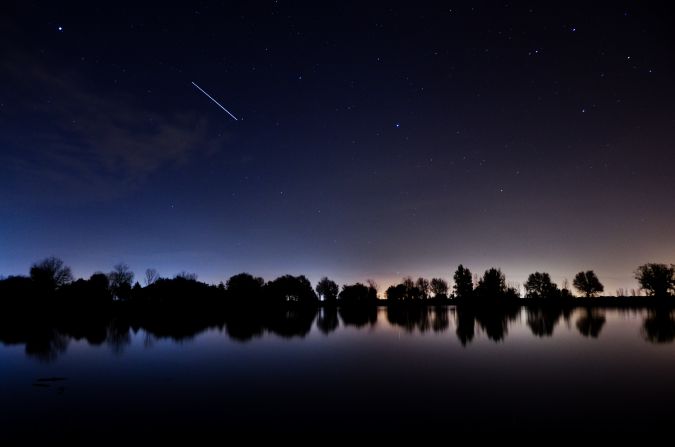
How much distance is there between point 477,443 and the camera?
11117 millimetres

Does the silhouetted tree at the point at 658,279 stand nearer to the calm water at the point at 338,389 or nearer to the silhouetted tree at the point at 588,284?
the silhouetted tree at the point at 588,284

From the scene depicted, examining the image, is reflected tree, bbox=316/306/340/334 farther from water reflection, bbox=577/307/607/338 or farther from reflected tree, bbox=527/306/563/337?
water reflection, bbox=577/307/607/338

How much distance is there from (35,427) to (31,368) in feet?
48.4

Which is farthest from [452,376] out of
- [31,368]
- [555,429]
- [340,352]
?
[31,368]

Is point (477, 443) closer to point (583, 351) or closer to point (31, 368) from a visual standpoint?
point (583, 351)

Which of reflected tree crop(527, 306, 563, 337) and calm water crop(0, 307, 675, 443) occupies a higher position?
calm water crop(0, 307, 675, 443)

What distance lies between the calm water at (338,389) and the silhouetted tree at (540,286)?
165 metres

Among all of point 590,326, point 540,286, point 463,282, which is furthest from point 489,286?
point 590,326

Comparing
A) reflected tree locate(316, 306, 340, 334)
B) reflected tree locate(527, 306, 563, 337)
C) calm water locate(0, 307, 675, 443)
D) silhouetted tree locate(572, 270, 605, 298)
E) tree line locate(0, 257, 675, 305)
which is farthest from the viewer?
silhouetted tree locate(572, 270, 605, 298)

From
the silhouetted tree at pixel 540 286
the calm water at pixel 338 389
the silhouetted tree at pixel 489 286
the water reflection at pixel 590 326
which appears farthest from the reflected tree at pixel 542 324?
the silhouetted tree at pixel 540 286

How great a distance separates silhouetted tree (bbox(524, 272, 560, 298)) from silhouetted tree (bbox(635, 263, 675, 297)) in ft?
130

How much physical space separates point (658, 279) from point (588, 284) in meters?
38.7

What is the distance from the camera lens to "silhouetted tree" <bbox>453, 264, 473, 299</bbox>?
489 feet

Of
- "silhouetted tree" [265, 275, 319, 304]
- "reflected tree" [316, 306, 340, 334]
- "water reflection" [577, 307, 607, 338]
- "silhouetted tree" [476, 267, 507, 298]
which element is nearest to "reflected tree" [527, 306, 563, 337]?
"water reflection" [577, 307, 607, 338]
